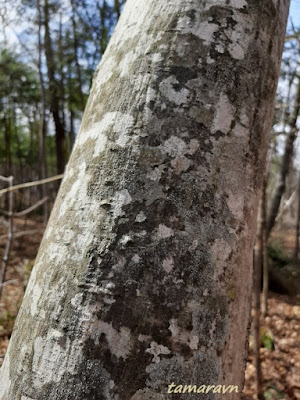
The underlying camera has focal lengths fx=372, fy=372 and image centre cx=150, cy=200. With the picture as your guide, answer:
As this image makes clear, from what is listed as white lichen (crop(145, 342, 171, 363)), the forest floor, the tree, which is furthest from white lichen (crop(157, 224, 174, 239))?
the forest floor

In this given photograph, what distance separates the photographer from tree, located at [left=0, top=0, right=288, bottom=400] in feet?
2.29

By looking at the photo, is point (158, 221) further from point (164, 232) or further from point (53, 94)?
point (53, 94)

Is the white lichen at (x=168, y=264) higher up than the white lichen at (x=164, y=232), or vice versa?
the white lichen at (x=164, y=232)

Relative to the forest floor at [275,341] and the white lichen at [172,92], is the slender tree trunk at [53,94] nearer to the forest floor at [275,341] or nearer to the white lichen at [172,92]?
the forest floor at [275,341]

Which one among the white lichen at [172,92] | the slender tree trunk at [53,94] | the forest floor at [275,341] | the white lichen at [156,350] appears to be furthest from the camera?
the slender tree trunk at [53,94]

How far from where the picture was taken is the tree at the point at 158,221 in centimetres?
70

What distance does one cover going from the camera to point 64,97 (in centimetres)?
1244

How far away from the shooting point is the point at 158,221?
752 millimetres

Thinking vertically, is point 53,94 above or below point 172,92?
above

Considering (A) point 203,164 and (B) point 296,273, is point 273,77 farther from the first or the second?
(B) point 296,273

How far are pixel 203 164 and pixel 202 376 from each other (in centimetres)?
42

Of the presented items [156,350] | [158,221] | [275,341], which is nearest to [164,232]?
[158,221]

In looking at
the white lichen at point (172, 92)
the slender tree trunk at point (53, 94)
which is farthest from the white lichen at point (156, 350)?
the slender tree trunk at point (53, 94)

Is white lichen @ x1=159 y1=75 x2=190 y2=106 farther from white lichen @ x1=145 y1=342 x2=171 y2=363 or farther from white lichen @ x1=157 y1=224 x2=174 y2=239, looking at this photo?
white lichen @ x1=145 y1=342 x2=171 y2=363
